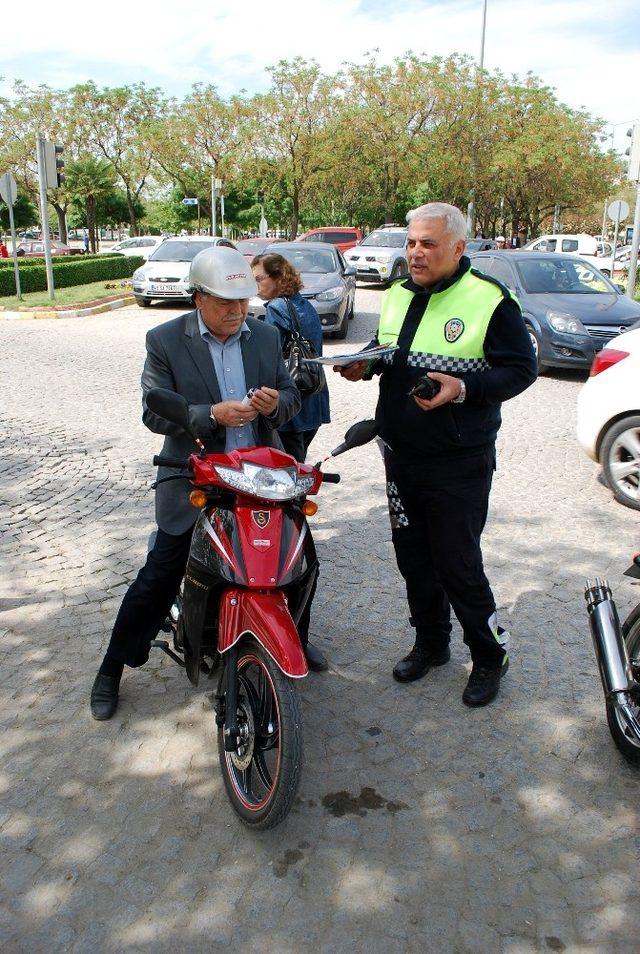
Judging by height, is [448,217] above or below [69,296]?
above

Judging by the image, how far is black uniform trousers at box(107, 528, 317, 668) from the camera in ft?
10.9

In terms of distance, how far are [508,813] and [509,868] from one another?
282mm

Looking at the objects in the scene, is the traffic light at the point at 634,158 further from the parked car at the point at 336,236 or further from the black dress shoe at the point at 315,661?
the black dress shoe at the point at 315,661

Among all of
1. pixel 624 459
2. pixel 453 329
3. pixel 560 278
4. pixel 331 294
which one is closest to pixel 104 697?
pixel 453 329

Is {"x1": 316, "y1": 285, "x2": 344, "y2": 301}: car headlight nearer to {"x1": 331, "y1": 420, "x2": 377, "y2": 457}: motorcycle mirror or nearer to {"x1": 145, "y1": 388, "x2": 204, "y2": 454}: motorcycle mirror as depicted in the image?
{"x1": 331, "y1": 420, "x2": 377, "y2": 457}: motorcycle mirror

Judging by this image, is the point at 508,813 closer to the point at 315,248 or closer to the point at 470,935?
the point at 470,935

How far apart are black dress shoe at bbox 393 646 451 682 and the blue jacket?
1.55 m

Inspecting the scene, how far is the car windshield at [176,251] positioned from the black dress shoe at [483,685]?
16.5 meters

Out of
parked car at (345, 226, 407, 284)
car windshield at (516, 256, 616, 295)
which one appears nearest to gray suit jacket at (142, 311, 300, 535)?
car windshield at (516, 256, 616, 295)

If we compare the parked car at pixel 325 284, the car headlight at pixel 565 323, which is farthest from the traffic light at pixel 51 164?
the car headlight at pixel 565 323

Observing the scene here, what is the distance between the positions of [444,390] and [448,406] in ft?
0.60

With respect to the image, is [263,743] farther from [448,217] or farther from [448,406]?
[448,217]

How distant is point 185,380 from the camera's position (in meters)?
3.20

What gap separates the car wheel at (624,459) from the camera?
20.6 feet
